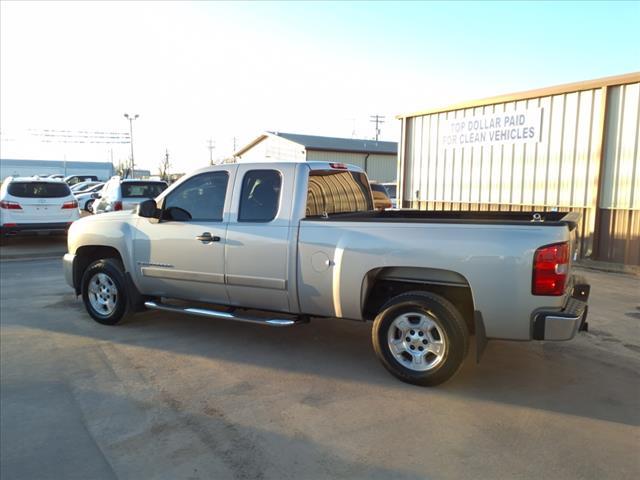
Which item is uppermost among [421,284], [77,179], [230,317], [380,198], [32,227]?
[77,179]

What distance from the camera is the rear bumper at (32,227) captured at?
12.2 metres

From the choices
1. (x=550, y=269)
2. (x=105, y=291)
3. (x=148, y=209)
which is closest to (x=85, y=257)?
(x=105, y=291)

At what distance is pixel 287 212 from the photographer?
16.2 feet

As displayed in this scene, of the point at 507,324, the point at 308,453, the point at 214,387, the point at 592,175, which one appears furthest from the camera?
the point at 592,175

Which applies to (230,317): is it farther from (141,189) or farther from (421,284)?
(141,189)

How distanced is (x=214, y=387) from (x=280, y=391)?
57 cm

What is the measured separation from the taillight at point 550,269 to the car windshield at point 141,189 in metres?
11.3

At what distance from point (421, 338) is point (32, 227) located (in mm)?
11149

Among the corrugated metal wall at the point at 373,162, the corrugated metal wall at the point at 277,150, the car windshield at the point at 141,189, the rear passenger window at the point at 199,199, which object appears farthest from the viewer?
the corrugated metal wall at the point at 373,162

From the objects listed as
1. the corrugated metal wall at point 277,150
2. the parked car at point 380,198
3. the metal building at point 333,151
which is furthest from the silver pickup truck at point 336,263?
the metal building at point 333,151

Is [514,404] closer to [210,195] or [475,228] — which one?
[475,228]

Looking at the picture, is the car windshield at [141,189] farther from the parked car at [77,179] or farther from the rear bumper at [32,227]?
the parked car at [77,179]

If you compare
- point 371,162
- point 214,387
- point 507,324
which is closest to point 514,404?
point 507,324

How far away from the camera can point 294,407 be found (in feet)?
13.1
